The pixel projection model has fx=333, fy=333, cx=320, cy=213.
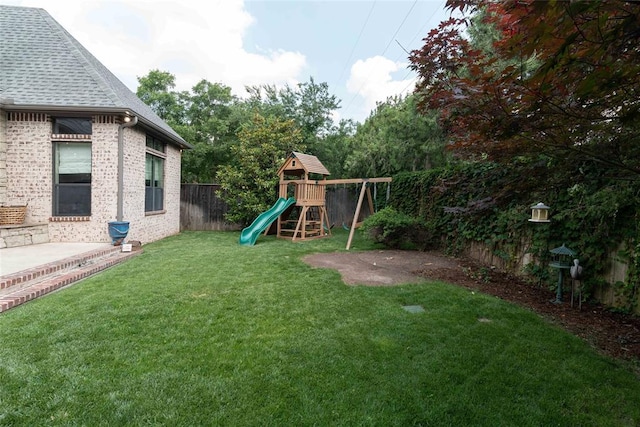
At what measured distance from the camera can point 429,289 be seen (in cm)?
486

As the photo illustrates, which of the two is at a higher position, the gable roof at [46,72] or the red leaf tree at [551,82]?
the gable roof at [46,72]

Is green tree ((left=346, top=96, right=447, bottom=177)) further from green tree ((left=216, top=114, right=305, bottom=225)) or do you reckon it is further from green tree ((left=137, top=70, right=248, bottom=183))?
green tree ((left=137, top=70, right=248, bottom=183))

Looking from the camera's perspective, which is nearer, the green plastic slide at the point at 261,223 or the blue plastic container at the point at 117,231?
the blue plastic container at the point at 117,231

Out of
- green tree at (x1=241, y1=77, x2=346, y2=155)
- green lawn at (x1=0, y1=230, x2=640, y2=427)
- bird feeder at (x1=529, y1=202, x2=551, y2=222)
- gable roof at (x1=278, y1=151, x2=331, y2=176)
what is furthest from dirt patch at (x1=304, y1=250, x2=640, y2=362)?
green tree at (x1=241, y1=77, x2=346, y2=155)

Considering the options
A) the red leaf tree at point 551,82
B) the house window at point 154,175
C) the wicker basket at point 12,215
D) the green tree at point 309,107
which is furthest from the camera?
the green tree at point 309,107

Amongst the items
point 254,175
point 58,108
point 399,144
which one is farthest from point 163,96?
point 399,144

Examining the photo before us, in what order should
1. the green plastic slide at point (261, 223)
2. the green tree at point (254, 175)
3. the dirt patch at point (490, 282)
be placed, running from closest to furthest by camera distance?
the dirt patch at point (490, 282) < the green plastic slide at point (261, 223) < the green tree at point (254, 175)

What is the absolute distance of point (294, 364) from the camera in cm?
263

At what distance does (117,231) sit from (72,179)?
5.42 ft

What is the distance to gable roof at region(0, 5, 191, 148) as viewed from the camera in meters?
7.20

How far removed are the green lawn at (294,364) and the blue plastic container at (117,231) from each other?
3295 millimetres

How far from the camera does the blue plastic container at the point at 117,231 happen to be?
747 centimetres

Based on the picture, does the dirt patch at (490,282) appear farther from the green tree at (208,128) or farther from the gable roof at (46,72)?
the green tree at (208,128)

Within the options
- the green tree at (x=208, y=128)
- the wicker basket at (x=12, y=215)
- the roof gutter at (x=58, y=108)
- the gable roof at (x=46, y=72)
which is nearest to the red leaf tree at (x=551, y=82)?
the roof gutter at (x=58, y=108)
